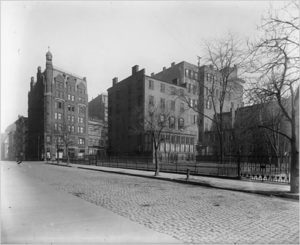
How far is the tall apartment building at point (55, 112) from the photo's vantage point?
6519 cm

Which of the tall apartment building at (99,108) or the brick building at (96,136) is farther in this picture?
the tall apartment building at (99,108)

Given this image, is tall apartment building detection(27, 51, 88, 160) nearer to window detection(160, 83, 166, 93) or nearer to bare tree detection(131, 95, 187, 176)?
bare tree detection(131, 95, 187, 176)

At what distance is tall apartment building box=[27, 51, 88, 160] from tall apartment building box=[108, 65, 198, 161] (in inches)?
565

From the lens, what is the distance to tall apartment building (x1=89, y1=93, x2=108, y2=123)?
100000mm

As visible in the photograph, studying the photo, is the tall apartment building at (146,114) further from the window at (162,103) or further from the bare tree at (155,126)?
the bare tree at (155,126)

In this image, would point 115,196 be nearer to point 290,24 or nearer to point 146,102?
point 290,24

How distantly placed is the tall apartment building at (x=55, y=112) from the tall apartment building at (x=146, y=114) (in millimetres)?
14348

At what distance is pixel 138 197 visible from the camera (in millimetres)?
9961

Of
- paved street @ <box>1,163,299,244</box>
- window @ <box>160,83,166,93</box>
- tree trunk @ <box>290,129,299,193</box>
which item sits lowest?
paved street @ <box>1,163,299,244</box>

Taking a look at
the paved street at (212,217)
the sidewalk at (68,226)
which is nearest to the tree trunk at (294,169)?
the paved street at (212,217)

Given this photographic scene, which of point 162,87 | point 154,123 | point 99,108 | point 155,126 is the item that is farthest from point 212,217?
point 99,108

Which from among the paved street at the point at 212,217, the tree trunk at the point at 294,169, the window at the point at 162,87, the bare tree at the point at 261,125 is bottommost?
the paved street at the point at 212,217

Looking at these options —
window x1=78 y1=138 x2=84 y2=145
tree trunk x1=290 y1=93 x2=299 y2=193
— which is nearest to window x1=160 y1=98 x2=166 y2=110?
window x1=78 y1=138 x2=84 y2=145

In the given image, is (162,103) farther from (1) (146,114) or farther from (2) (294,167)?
(2) (294,167)
